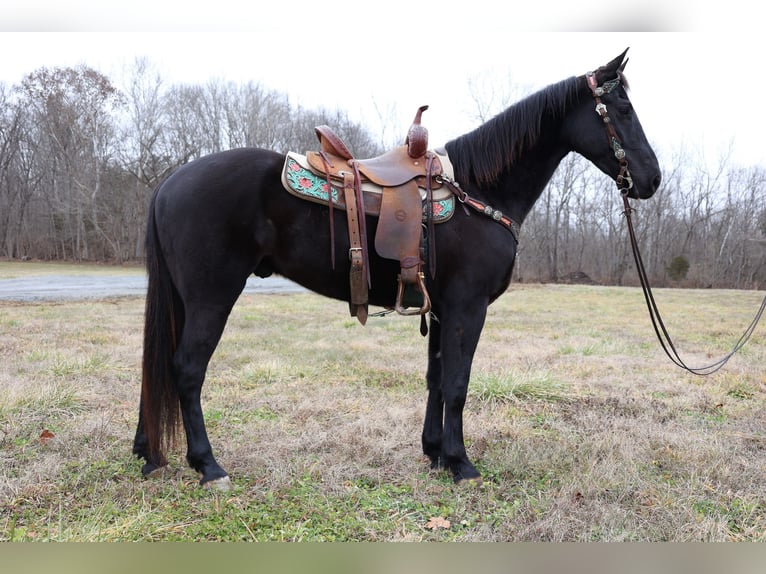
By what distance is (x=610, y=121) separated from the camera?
108 inches

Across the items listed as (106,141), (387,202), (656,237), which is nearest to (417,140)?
(387,202)

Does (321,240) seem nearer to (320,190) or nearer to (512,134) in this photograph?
(320,190)

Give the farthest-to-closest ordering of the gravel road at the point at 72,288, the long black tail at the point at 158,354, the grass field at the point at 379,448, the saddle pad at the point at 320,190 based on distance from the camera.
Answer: the gravel road at the point at 72,288 → the long black tail at the point at 158,354 → the saddle pad at the point at 320,190 → the grass field at the point at 379,448

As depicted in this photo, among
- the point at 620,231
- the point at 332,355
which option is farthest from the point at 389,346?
the point at 620,231

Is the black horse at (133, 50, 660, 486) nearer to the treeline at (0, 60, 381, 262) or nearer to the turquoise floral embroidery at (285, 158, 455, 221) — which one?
the turquoise floral embroidery at (285, 158, 455, 221)

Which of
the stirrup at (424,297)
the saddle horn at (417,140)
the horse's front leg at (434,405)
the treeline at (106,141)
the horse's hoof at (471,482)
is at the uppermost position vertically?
the treeline at (106,141)

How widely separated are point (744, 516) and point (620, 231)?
2602cm

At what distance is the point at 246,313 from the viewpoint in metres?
9.23

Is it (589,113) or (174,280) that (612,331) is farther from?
(174,280)

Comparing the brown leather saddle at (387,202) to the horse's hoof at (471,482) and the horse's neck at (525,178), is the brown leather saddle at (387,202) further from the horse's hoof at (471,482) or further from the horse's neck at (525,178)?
the horse's hoof at (471,482)

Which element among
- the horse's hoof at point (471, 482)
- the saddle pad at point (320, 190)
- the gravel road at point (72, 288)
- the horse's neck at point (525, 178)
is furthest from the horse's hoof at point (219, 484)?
the gravel road at point (72, 288)

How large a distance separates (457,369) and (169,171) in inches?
636

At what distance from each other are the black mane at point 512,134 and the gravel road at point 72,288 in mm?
9088

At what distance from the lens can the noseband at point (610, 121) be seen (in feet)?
8.86
